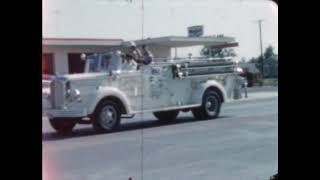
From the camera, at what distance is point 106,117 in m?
9.41

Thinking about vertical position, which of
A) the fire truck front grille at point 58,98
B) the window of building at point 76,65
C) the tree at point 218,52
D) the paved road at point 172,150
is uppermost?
the tree at point 218,52

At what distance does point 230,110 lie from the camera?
→ 13.1 meters

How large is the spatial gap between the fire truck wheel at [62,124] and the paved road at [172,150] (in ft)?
0.39

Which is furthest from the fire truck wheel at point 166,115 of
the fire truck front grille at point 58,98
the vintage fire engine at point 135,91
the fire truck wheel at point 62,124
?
the fire truck front grille at point 58,98

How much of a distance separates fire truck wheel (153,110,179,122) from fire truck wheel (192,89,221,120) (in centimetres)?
44

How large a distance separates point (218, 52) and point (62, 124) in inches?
156

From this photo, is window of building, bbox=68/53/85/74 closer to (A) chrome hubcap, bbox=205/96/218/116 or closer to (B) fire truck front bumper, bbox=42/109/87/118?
(B) fire truck front bumper, bbox=42/109/87/118

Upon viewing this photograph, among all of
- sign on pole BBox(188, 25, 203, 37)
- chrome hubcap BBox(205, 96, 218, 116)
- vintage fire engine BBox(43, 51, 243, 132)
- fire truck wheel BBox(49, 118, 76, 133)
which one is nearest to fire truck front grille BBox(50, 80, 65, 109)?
vintage fire engine BBox(43, 51, 243, 132)

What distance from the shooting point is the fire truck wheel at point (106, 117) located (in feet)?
30.5

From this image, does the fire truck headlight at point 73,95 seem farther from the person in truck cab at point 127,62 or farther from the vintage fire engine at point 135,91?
the person in truck cab at point 127,62

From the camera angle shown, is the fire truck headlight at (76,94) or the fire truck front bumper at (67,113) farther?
the fire truck headlight at (76,94)
